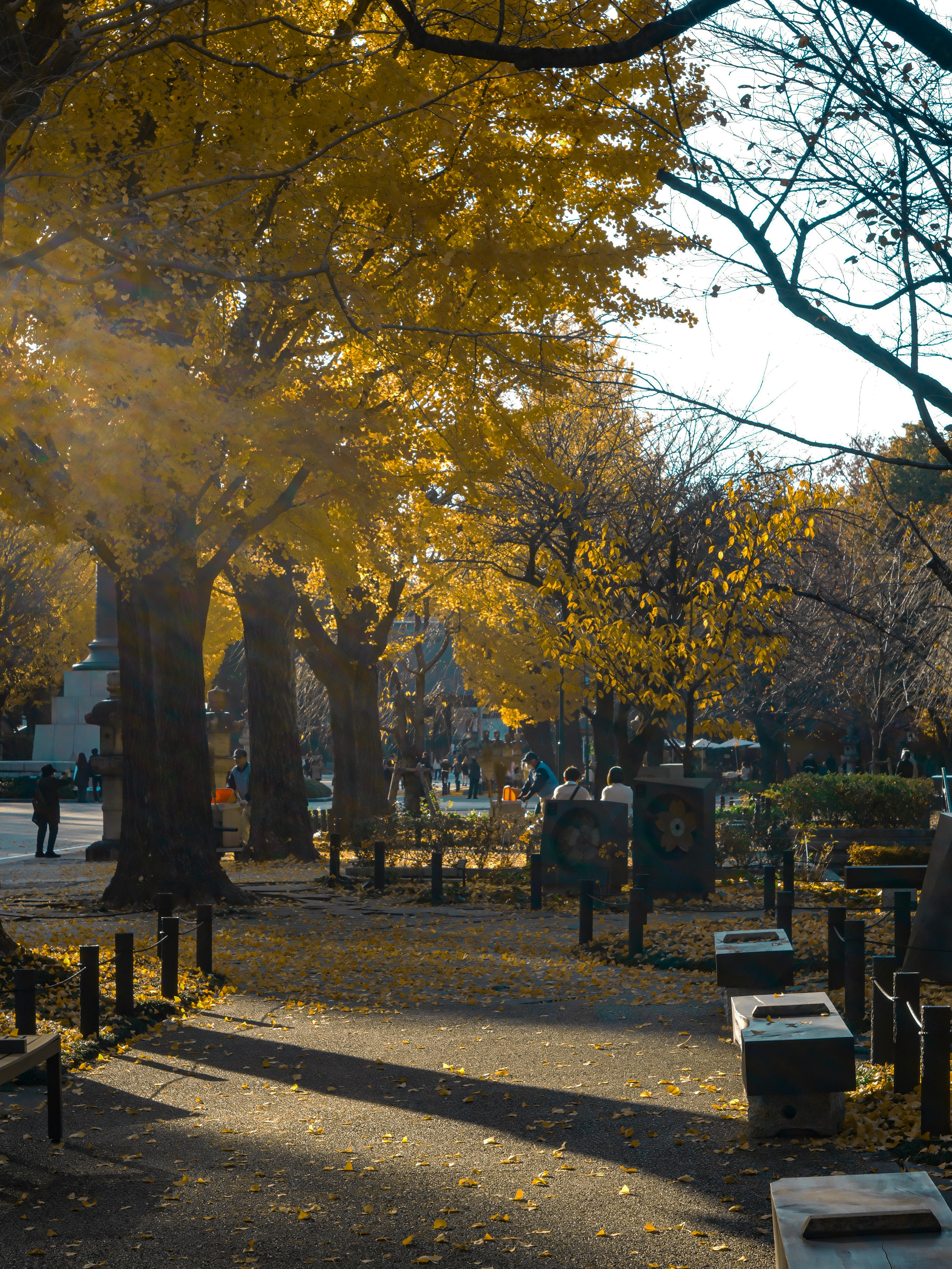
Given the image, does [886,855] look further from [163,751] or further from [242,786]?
[242,786]

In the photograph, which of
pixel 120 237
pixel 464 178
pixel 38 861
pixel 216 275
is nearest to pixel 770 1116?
pixel 216 275

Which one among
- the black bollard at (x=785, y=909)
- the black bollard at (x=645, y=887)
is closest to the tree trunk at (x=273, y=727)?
the black bollard at (x=645, y=887)

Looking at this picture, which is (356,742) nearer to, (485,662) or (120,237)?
(485,662)

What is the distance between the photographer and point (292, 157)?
13.1 m

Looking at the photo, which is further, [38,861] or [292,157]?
[38,861]

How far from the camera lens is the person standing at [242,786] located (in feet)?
88.1

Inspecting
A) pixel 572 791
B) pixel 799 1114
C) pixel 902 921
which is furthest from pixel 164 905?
pixel 572 791

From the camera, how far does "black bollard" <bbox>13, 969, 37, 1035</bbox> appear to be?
7.27 metres

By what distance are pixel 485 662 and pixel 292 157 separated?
28513 millimetres

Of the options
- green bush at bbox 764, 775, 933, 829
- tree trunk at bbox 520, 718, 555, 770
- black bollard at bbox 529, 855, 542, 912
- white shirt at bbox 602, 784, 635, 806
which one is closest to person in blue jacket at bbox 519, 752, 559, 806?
green bush at bbox 764, 775, 933, 829

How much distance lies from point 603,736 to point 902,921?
1665 centimetres

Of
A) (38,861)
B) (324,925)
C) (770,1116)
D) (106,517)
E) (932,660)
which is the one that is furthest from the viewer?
(932,660)

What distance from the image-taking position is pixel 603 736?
26641mm

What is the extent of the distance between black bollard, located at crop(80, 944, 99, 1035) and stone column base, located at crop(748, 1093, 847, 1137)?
4209mm
